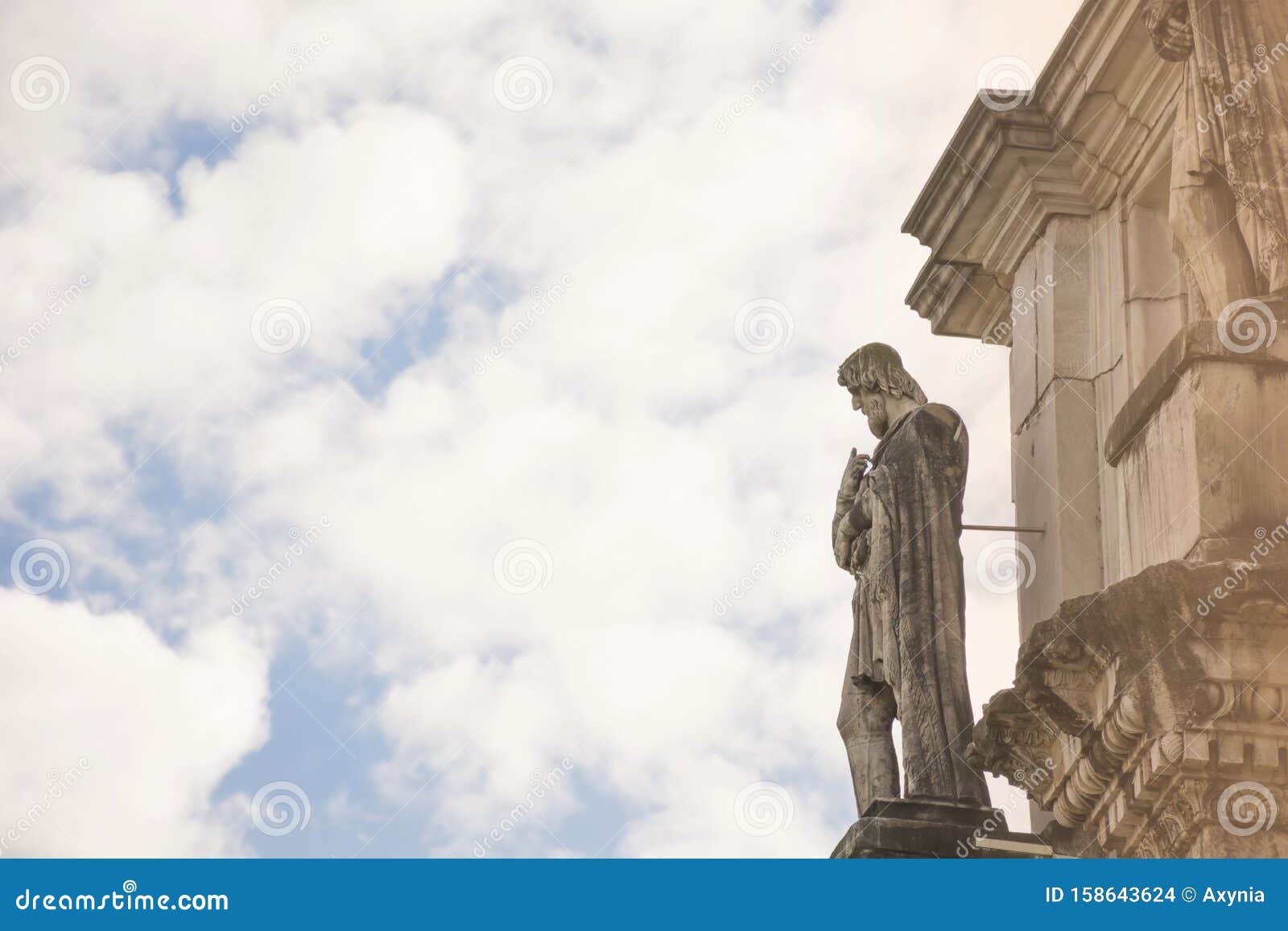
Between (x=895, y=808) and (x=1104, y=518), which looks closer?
(x=895, y=808)

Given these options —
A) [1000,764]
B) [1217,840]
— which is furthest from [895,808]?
[1217,840]

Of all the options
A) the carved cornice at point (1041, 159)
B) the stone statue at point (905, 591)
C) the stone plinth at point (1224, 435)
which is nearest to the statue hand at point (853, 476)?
the stone statue at point (905, 591)

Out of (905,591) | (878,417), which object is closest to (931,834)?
(905,591)

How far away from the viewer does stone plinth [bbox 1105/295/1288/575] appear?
32.6 ft

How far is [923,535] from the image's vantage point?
42.8ft

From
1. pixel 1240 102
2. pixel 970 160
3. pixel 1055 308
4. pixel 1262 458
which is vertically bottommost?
pixel 1262 458

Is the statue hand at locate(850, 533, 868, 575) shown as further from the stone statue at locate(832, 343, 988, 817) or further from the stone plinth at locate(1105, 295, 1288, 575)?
the stone plinth at locate(1105, 295, 1288, 575)

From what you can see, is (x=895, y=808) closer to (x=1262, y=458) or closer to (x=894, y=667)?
(x=894, y=667)

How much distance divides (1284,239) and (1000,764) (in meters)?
3.06

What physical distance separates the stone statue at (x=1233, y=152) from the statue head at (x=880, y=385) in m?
2.94

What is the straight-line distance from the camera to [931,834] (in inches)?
454

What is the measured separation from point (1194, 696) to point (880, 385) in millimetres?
4975

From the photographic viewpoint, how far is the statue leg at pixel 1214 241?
35.1 ft

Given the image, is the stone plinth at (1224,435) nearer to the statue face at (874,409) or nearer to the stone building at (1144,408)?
the stone building at (1144,408)
